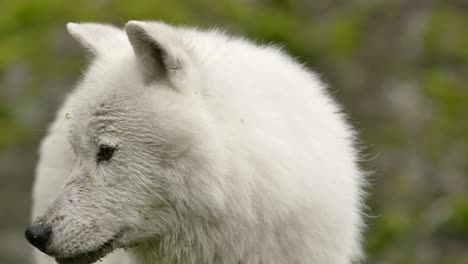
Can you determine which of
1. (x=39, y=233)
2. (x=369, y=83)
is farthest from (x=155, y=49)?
(x=369, y=83)

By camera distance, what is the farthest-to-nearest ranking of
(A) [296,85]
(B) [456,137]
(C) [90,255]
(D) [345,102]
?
(D) [345,102]
(B) [456,137]
(A) [296,85]
(C) [90,255]

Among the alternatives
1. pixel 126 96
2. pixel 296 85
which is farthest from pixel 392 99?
pixel 126 96

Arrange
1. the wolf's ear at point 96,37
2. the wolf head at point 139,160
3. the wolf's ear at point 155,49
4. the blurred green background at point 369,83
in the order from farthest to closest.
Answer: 1. the blurred green background at point 369,83
2. the wolf's ear at point 96,37
3. the wolf head at point 139,160
4. the wolf's ear at point 155,49

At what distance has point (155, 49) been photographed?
4094mm

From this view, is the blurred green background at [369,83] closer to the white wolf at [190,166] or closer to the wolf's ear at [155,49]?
the white wolf at [190,166]

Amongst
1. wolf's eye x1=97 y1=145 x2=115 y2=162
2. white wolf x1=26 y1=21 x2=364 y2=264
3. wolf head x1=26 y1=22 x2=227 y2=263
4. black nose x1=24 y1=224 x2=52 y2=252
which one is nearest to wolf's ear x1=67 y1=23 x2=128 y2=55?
white wolf x1=26 y1=21 x2=364 y2=264

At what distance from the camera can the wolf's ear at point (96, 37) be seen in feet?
15.2

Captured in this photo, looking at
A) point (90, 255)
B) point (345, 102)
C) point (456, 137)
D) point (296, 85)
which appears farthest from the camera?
point (345, 102)

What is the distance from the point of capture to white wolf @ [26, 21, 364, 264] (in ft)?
13.5

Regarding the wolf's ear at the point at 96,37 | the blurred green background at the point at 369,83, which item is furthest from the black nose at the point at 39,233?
the blurred green background at the point at 369,83

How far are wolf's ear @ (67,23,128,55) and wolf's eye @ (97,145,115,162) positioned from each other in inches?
24.8

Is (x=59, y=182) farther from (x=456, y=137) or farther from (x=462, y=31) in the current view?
(x=462, y=31)

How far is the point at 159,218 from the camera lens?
166 inches

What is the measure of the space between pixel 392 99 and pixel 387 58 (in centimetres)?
67
